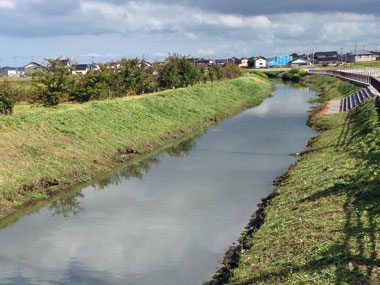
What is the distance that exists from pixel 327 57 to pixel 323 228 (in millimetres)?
191233

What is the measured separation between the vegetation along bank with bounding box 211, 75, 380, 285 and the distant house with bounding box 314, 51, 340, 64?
586ft

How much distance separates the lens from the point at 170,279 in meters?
11.0

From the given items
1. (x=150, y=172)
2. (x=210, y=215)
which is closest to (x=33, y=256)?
(x=210, y=215)

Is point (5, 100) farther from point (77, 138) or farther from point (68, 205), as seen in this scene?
point (68, 205)

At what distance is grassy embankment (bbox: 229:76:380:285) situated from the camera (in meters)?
8.50

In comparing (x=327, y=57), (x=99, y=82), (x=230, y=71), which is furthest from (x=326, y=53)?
(x=99, y=82)

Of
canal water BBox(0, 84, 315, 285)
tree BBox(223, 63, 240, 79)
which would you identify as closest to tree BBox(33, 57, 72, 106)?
canal water BBox(0, 84, 315, 285)

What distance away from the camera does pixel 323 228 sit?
1080cm

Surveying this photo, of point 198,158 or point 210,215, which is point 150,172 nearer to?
point 198,158

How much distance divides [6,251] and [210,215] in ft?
22.2

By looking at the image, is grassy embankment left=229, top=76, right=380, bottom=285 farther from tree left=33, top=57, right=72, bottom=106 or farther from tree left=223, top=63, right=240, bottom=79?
tree left=223, top=63, right=240, bottom=79

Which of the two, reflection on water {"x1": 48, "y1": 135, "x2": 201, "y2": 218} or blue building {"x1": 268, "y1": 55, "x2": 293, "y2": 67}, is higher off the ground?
blue building {"x1": 268, "y1": 55, "x2": 293, "y2": 67}

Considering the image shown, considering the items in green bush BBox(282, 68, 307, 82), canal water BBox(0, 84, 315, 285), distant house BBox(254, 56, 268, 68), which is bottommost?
canal water BBox(0, 84, 315, 285)

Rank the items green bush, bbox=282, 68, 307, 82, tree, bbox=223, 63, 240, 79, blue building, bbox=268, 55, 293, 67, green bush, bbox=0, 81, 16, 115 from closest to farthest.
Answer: green bush, bbox=0, 81, 16, 115
tree, bbox=223, 63, 240, 79
green bush, bbox=282, 68, 307, 82
blue building, bbox=268, 55, 293, 67
